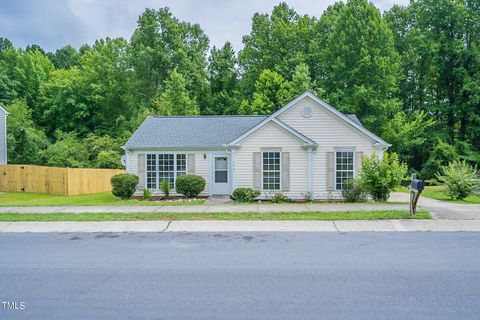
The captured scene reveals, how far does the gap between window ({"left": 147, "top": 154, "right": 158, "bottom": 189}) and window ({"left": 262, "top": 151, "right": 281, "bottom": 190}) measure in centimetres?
579

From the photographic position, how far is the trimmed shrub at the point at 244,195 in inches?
618

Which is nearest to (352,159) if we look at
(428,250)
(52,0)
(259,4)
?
(428,250)

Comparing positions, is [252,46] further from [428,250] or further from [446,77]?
[428,250]

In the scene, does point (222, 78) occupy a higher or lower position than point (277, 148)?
higher

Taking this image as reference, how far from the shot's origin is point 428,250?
23.7 feet

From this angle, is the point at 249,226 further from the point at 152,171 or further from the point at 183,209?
the point at 152,171

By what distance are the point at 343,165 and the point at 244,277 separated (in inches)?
498

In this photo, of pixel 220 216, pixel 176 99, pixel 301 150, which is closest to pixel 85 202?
pixel 220 216

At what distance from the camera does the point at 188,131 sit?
20094 mm

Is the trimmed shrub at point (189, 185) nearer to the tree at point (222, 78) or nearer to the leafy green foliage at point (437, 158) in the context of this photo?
→ the leafy green foliage at point (437, 158)

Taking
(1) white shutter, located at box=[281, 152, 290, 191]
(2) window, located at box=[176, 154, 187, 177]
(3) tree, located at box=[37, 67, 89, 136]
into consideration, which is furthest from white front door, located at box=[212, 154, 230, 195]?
(3) tree, located at box=[37, 67, 89, 136]

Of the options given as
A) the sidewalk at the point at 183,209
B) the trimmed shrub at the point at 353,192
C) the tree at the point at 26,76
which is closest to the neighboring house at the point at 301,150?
the trimmed shrub at the point at 353,192

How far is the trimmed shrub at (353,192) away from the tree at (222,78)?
80.4 feet

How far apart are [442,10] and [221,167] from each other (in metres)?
26.6
